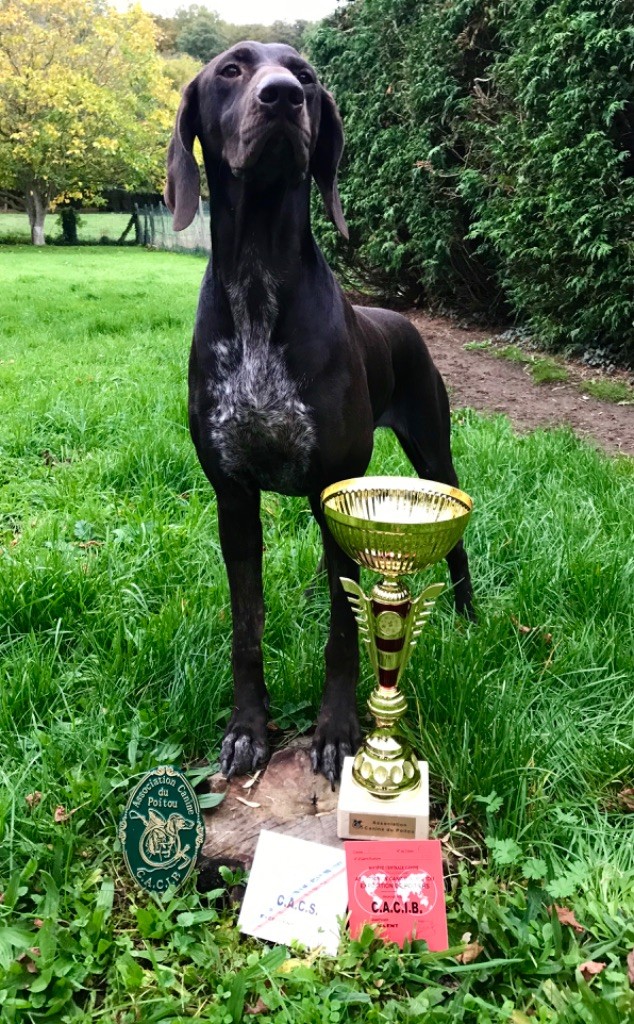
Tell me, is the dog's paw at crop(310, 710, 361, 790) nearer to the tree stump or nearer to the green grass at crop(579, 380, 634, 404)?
the tree stump

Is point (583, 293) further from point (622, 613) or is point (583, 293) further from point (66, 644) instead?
point (66, 644)

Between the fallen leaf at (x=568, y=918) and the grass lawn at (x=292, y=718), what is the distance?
2 cm

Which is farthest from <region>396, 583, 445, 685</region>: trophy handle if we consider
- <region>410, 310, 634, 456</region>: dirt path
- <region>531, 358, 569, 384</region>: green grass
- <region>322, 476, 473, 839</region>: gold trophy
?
<region>531, 358, 569, 384</region>: green grass

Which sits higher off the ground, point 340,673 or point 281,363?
point 281,363

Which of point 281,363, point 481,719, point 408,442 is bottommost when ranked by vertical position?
point 481,719

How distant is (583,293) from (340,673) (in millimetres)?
4999

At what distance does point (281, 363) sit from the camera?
194 cm

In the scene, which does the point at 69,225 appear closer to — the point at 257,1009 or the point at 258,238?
the point at 258,238

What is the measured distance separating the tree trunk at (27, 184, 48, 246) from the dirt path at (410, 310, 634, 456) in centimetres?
2577

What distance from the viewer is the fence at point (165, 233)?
2681cm

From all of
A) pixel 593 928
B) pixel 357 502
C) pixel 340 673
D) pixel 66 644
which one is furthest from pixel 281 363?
pixel 593 928

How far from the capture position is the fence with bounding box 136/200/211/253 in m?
26.8

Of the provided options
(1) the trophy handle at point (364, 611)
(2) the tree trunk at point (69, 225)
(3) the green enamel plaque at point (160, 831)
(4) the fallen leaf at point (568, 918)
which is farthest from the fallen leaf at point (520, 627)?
(2) the tree trunk at point (69, 225)

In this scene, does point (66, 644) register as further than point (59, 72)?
No
